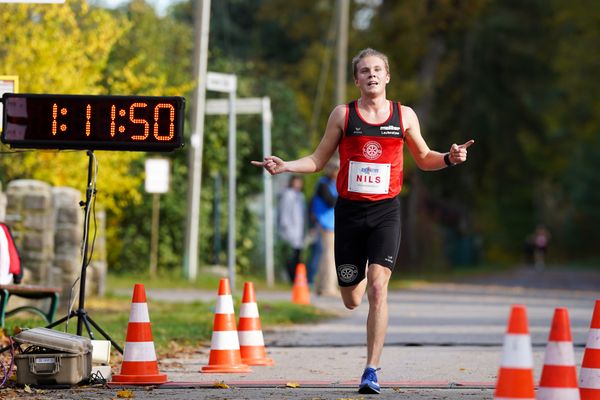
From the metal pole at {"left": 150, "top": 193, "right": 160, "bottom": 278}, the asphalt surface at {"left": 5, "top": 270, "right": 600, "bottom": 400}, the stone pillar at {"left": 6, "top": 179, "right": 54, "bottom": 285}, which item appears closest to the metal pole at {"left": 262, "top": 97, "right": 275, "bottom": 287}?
the metal pole at {"left": 150, "top": 193, "right": 160, "bottom": 278}

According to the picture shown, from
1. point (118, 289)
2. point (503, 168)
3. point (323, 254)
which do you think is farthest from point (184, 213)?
point (503, 168)

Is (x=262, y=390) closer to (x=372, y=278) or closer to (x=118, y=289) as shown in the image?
(x=372, y=278)

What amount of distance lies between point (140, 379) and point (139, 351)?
205mm

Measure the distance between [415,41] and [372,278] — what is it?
109 ft

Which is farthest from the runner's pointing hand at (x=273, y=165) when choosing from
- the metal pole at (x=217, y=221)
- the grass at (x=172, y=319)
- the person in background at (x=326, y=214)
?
the metal pole at (x=217, y=221)

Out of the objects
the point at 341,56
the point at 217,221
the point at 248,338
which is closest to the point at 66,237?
the point at 248,338

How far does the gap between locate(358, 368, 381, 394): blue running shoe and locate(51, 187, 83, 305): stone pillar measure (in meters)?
8.89

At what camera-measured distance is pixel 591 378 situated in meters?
8.82

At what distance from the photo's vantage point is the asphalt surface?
377 inches

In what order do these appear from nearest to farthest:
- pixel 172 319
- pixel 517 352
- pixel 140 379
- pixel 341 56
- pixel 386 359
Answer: pixel 517 352 < pixel 140 379 < pixel 386 359 < pixel 172 319 < pixel 341 56

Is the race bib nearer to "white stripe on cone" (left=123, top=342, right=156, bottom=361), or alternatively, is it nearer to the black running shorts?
the black running shorts

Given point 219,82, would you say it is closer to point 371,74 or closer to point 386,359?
point 386,359

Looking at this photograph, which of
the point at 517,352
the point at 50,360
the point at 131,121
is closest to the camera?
the point at 517,352

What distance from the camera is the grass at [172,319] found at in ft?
45.5
